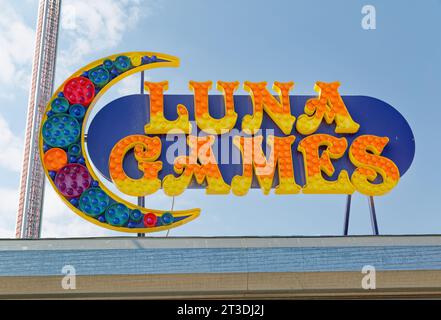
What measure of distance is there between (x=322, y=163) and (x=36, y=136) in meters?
7.34

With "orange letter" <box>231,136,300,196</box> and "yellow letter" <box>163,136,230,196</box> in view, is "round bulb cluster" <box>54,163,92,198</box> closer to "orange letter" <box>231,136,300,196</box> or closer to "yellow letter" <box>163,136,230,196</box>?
"yellow letter" <box>163,136,230,196</box>

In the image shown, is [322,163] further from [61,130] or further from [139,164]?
[61,130]

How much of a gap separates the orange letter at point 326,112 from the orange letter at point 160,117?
2.15 m

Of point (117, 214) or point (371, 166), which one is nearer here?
point (117, 214)

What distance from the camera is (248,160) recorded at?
1038cm

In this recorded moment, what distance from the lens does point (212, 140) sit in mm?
10539

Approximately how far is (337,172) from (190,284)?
4.12 m

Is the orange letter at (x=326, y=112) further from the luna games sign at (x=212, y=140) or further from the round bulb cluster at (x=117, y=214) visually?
the round bulb cluster at (x=117, y=214)


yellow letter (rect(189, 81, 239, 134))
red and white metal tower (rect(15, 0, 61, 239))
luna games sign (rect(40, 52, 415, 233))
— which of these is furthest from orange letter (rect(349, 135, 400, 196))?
red and white metal tower (rect(15, 0, 61, 239))

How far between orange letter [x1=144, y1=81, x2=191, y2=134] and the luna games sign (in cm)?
2

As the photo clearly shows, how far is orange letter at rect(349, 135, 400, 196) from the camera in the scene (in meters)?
10.1

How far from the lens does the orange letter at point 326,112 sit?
1070 cm

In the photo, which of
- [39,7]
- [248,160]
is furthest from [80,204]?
[39,7]

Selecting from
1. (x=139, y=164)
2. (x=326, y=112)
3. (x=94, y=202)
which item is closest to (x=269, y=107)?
(x=326, y=112)
